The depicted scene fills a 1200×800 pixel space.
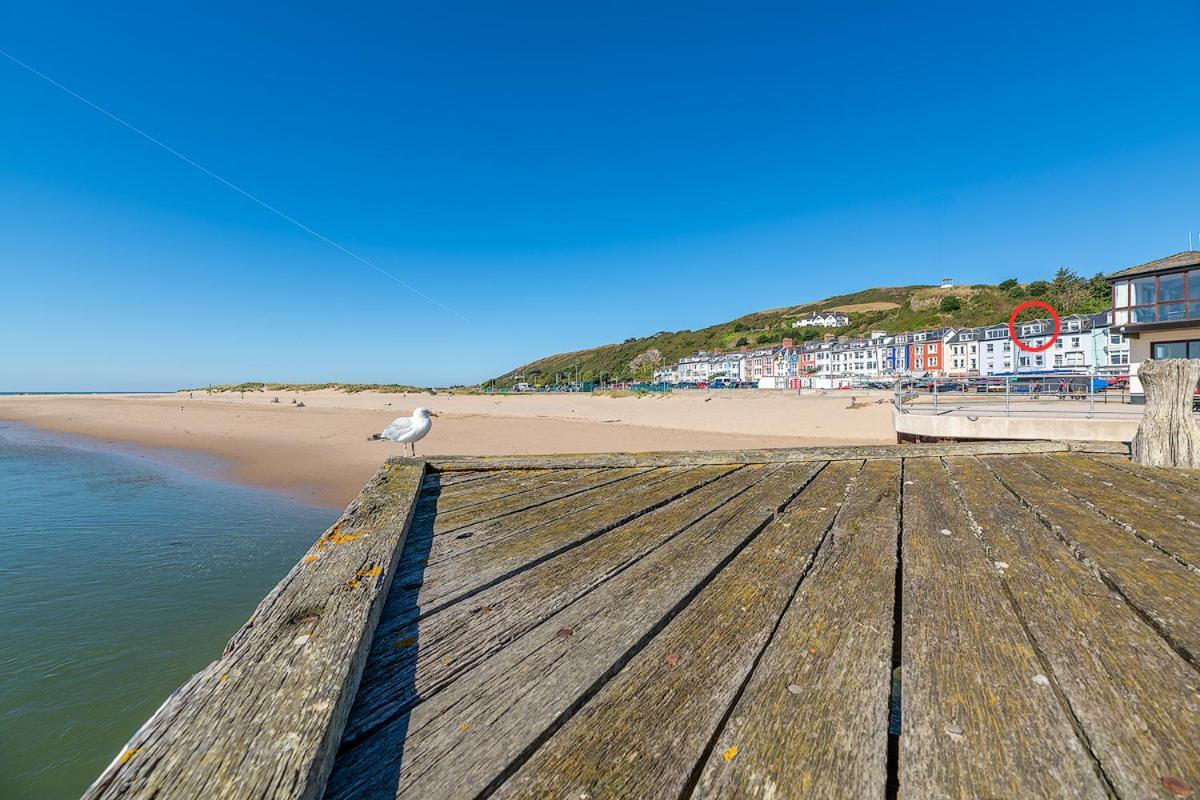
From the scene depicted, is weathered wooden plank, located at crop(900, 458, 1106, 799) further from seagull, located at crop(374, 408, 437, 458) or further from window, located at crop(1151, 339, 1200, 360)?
window, located at crop(1151, 339, 1200, 360)

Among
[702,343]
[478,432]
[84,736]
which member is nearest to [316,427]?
[478,432]

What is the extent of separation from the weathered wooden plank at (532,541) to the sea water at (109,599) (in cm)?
321

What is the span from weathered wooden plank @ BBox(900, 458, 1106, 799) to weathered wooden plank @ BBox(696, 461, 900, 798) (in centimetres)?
5

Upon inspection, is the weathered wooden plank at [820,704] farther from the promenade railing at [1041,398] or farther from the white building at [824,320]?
the white building at [824,320]

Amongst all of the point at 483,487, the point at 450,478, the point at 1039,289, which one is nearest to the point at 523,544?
the point at 483,487

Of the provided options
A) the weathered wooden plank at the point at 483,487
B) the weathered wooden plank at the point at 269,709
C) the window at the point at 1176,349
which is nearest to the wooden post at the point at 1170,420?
the weathered wooden plank at the point at 483,487

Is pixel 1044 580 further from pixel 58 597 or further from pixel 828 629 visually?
pixel 58 597

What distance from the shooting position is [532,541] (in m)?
2.09

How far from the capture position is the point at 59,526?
800 cm

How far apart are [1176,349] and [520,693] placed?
1020 inches

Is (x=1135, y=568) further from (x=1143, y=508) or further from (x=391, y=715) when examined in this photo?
(x=391, y=715)

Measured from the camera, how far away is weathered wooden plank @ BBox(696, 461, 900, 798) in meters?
0.84

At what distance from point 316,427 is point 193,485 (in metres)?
12.0

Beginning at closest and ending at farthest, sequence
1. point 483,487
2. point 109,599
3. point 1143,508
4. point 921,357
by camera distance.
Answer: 1. point 1143,508
2. point 483,487
3. point 109,599
4. point 921,357
